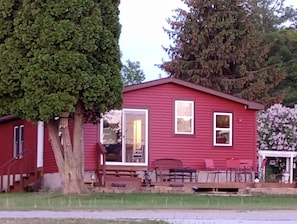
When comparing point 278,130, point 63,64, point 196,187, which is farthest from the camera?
point 278,130

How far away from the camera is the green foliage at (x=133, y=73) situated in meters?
76.7

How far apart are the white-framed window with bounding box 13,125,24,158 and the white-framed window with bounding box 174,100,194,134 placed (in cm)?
718

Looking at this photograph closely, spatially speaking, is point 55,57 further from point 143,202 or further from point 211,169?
point 211,169

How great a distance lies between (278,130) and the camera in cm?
3741

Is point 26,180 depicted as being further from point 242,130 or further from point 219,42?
point 219,42

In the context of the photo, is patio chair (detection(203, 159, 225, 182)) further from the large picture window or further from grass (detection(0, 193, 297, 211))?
grass (detection(0, 193, 297, 211))

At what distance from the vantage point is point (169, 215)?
16.6 m

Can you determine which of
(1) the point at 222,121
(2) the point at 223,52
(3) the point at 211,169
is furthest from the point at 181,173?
(2) the point at 223,52

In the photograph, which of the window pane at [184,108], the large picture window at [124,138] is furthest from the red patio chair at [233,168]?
the large picture window at [124,138]

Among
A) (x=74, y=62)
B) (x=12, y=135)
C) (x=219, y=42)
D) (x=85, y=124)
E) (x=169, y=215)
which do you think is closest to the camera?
(x=169, y=215)

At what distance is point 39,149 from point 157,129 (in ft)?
16.1

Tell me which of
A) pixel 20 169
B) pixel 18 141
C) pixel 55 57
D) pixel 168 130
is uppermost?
pixel 55 57

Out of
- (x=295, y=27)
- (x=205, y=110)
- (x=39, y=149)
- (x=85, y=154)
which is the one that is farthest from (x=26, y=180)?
(x=295, y=27)

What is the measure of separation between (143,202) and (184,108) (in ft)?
29.7
